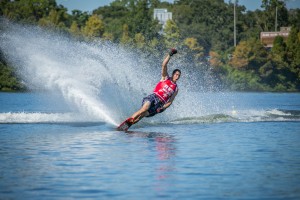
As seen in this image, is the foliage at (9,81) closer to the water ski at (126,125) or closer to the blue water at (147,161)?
the blue water at (147,161)

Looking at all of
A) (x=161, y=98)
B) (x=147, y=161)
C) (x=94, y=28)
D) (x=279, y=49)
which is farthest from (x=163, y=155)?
(x=94, y=28)

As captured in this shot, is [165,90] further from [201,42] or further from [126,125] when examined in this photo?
[201,42]

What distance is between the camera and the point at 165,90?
66.8 feet

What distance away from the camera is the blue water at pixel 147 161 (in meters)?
11.1

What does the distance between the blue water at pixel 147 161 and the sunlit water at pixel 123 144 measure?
0.02 metres

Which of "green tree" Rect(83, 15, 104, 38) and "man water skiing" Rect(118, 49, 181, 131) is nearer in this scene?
"man water skiing" Rect(118, 49, 181, 131)

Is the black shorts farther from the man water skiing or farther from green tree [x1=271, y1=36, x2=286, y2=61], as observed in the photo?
green tree [x1=271, y1=36, x2=286, y2=61]

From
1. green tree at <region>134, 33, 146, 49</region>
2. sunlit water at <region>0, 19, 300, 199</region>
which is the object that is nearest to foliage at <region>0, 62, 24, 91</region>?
green tree at <region>134, 33, 146, 49</region>

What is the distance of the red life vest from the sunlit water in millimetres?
1008

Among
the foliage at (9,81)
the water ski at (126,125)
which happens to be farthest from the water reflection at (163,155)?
the foliage at (9,81)

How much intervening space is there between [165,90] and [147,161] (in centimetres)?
652

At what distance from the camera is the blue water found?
36.4 feet

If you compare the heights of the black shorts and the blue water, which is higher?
the black shorts

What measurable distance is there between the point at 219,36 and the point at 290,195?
95.5 meters
